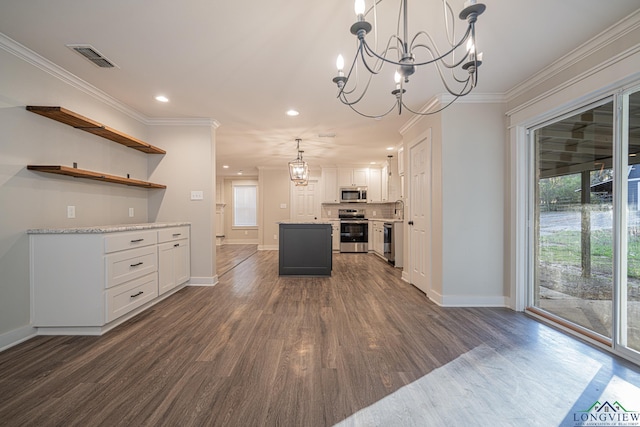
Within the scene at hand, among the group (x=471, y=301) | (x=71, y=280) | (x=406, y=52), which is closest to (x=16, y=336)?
(x=71, y=280)

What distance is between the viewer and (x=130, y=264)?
2.83 metres

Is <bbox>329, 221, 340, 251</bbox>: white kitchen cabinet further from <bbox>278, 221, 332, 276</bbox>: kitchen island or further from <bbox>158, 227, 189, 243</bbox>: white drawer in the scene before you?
<bbox>158, 227, 189, 243</bbox>: white drawer

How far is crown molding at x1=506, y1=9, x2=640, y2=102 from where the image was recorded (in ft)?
6.59

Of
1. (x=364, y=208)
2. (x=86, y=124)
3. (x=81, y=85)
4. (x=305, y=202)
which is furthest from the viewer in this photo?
(x=364, y=208)

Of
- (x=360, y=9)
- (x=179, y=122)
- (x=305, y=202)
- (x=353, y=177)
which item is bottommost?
(x=305, y=202)

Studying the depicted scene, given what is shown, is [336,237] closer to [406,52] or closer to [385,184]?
[385,184]

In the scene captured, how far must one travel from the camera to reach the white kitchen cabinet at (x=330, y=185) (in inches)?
317

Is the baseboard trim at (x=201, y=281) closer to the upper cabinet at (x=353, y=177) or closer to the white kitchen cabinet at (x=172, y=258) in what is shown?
the white kitchen cabinet at (x=172, y=258)

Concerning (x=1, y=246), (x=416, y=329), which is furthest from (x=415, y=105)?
(x=1, y=246)

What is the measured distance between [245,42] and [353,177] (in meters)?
5.97

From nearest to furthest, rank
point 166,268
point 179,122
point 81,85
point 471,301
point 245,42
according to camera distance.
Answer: point 245,42 < point 81,85 < point 471,301 < point 166,268 < point 179,122

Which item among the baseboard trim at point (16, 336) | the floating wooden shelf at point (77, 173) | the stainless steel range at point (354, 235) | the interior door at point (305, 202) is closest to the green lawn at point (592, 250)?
the floating wooden shelf at point (77, 173)

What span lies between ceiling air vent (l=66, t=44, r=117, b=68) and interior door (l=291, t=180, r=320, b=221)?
564cm

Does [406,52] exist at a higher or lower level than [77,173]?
higher
